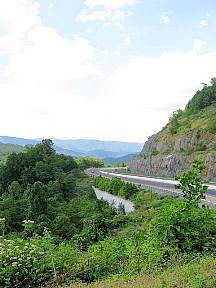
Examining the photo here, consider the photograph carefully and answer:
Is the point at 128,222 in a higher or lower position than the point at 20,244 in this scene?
lower

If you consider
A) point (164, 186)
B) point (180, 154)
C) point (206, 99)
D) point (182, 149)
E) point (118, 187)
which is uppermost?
point (206, 99)

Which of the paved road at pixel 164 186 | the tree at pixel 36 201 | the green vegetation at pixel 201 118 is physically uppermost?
the green vegetation at pixel 201 118

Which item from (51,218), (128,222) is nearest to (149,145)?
(51,218)

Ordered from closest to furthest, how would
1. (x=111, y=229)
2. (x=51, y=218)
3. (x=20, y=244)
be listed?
(x=20, y=244)
(x=111, y=229)
(x=51, y=218)

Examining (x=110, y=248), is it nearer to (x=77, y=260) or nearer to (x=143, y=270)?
(x=77, y=260)

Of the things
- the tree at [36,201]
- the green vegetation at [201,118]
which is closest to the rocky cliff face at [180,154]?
the green vegetation at [201,118]

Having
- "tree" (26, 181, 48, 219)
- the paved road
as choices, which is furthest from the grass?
"tree" (26, 181, 48, 219)

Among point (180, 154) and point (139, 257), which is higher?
point (180, 154)

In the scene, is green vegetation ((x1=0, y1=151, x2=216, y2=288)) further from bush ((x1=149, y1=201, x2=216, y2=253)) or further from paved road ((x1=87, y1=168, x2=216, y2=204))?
paved road ((x1=87, y1=168, x2=216, y2=204))

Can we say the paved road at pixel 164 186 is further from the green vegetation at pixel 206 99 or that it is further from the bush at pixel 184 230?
the green vegetation at pixel 206 99

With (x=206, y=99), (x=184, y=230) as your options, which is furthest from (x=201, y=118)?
(x=184, y=230)

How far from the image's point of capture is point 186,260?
9.65m

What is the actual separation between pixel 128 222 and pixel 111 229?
1.22 m

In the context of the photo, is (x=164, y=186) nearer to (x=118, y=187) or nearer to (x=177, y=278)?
(x=118, y=187)
